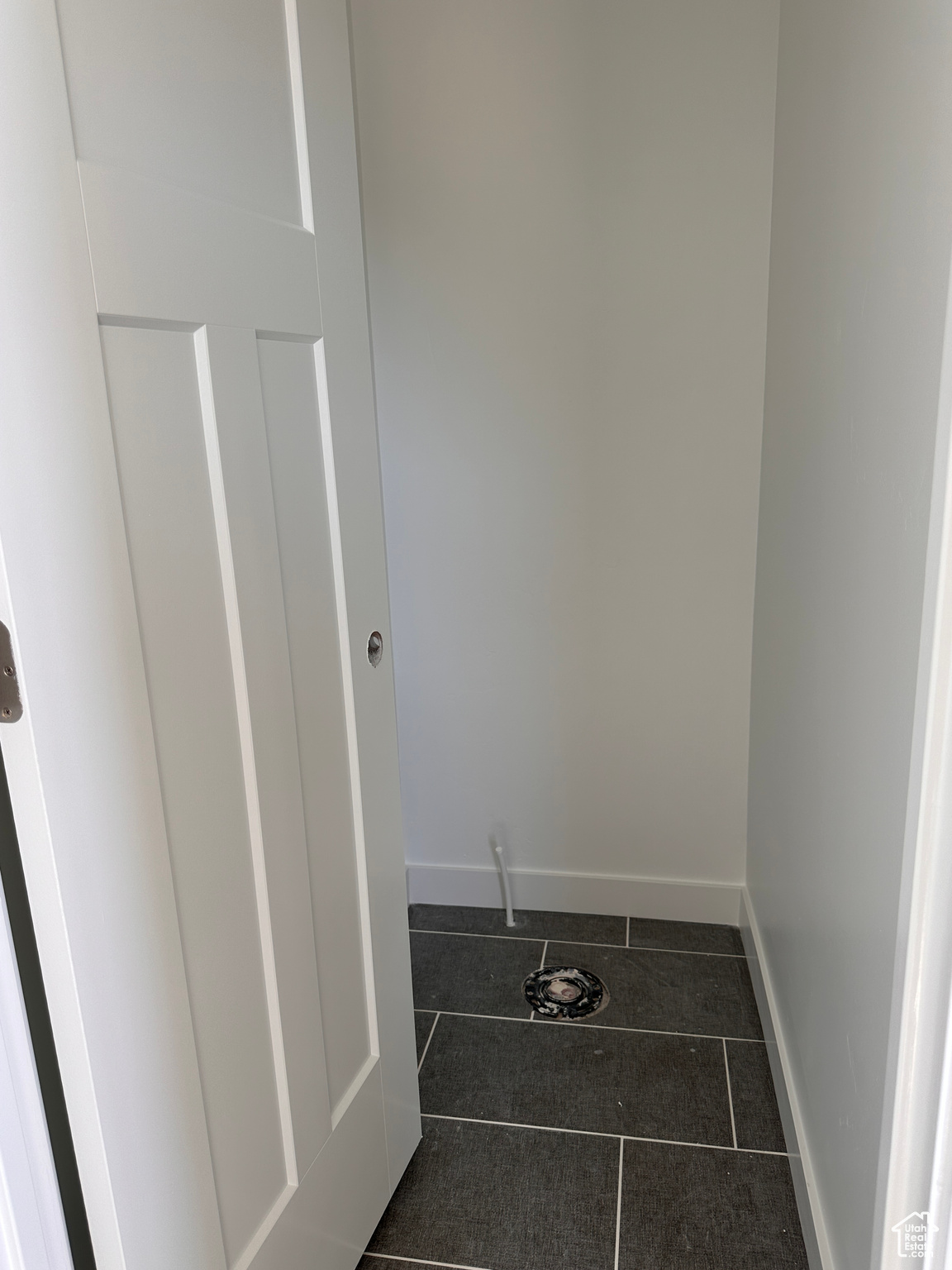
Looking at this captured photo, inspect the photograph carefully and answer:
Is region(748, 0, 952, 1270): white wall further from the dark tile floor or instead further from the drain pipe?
the drain pipe

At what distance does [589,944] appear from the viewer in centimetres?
227

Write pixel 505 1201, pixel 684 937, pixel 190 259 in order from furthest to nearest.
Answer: pixel 684 937 → pixel 505 1201 → pixel 190 259

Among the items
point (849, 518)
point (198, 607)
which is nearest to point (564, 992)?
point (849, 518)

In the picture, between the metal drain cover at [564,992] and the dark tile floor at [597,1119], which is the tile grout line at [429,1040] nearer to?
the dark tile floor at [597,1119]

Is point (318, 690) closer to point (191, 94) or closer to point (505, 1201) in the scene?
point (191, 94)

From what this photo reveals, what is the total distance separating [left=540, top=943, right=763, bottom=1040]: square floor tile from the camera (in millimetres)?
1958

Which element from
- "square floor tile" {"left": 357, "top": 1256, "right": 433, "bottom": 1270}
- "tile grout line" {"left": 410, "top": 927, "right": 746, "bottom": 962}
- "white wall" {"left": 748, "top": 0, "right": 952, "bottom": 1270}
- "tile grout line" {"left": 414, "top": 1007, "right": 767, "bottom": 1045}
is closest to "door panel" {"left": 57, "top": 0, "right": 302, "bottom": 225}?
"white wall" {"left": 748, "top": 0, "right": 952, "bottom": 1270}

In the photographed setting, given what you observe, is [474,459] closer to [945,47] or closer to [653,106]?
[653,106]

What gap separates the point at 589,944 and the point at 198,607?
1632mm

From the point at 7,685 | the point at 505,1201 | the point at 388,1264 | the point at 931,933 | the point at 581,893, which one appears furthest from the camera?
the point at 581,893

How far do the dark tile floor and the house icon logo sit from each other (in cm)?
62

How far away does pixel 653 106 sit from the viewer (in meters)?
1.97

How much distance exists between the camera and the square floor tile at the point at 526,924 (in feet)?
7.59

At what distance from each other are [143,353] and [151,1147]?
76cm
